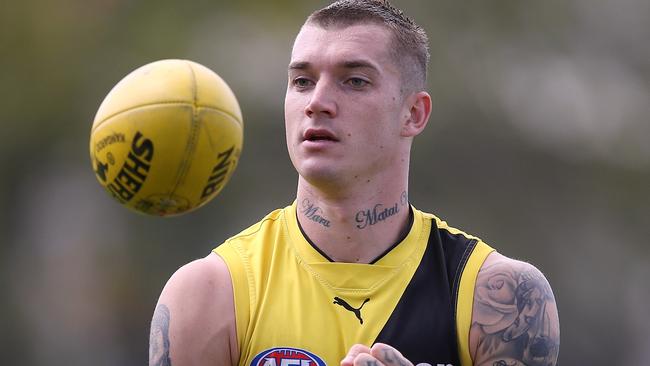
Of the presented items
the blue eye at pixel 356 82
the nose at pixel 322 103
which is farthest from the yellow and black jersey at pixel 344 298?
the blue eye at pixel 356 82

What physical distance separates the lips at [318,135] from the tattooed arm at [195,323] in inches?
31.7

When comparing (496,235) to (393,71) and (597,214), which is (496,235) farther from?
(393,71)

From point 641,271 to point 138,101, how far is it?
1204 centimetres

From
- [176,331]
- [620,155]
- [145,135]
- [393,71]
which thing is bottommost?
[176,331]

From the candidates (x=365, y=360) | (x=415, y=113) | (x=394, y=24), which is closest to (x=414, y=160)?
(x=415, y=113)

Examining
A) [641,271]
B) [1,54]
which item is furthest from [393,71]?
[1,54]

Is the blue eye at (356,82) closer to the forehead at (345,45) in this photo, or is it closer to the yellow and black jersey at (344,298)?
the forehead at (345,45)

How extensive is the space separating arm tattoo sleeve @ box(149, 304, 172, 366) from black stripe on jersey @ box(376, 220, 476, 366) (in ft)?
3.33

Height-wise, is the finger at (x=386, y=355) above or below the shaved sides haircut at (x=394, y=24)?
below

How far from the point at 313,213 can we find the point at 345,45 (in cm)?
86

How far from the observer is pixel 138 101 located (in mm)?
6586

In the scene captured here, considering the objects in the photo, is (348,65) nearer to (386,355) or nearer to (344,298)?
(344,298)

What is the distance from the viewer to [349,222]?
6465 millimetres

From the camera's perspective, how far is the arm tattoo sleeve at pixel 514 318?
6.17 m
